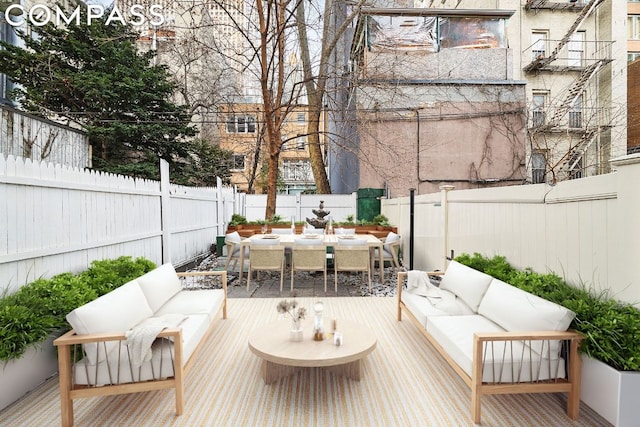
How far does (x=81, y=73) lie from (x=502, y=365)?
13.8 meters

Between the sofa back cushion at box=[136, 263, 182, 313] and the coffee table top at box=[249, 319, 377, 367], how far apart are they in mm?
1197

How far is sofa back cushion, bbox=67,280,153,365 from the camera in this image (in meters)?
2.31

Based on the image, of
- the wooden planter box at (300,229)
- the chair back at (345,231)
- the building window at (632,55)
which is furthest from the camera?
the building window at (632,55)

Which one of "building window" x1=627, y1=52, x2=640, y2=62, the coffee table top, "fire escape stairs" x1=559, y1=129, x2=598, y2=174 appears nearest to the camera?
the coffee table top

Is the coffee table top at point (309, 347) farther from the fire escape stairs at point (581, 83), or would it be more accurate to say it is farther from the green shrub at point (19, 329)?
the fire escape stairs at point (581, 83)

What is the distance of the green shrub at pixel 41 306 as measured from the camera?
235 cm

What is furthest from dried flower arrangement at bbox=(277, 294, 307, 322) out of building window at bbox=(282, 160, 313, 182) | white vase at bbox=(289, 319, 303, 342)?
building window at bbox=(282, 160, 313, 182)

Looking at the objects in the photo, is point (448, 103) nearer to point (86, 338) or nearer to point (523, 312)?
point (523, 312)

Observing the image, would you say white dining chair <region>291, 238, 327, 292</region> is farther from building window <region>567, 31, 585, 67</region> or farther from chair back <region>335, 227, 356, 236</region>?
building window <region>567, 31, 585, 67</region>

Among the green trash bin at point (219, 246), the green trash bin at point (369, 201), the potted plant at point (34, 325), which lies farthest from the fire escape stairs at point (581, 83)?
the potted plant at point (34, 325)

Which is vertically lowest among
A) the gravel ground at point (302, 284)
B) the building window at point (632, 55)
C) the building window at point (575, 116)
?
the gravel ground at point (302, 284)

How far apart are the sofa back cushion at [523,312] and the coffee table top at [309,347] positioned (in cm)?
109

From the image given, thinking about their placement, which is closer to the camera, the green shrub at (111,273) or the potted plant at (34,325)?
the potted plant at (34,325)

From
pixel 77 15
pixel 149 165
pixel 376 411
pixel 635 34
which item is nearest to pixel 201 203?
pixel 149 165
